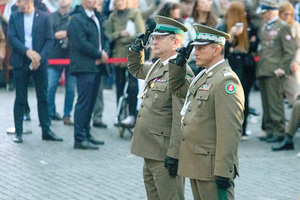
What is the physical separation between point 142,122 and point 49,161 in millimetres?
3355

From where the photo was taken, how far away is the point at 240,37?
32.9 ft

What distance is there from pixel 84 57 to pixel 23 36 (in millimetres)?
967

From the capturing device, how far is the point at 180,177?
5.40 meters

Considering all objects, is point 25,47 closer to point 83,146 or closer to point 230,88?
point 83,146

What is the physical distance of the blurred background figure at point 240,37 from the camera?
991cm

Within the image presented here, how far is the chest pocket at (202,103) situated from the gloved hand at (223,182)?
19.7 inches

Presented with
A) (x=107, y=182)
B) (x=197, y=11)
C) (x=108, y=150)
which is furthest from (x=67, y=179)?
(x=197, y=11)

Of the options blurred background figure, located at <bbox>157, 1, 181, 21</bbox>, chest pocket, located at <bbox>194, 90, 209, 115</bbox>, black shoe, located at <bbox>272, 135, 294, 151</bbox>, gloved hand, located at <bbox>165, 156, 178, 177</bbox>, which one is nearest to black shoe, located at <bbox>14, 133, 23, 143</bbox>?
blurred background figure, located at <bbox>157, 1, 181, 21</bbox>

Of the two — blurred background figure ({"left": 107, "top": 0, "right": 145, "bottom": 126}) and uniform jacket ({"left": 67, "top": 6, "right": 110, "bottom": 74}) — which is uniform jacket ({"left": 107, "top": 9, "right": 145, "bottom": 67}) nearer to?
blurred background figure ({"left": 107, "top": 0, "right": 145, "bottom": 126})

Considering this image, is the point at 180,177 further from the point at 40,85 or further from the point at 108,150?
the point at 40,85

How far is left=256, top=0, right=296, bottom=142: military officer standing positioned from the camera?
397 inches

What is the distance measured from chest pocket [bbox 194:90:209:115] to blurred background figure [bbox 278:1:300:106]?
5.65m

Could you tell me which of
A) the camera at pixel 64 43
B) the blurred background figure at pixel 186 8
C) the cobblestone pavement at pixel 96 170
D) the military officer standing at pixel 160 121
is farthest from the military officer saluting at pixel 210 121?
the camera at pixel 64 43

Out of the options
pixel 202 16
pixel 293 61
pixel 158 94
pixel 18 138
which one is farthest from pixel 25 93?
pixel 158 94
